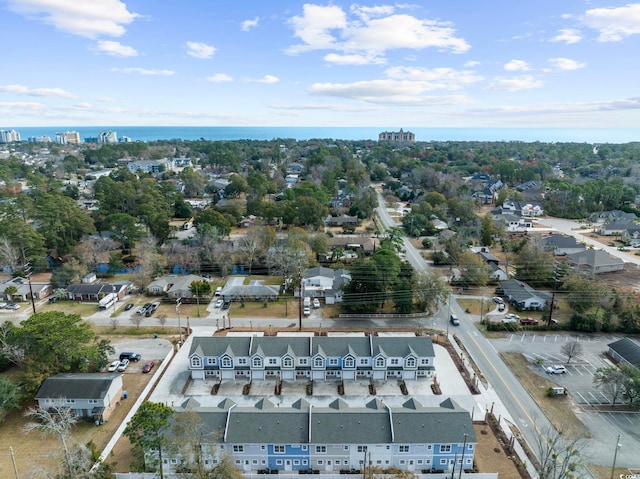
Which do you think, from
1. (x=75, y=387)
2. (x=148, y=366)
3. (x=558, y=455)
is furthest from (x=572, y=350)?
(x=75, y=387)

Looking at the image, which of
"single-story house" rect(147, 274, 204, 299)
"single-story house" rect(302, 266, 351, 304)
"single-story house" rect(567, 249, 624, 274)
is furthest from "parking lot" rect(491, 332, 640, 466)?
"single-story house" rect(147, 274, 204, 299)

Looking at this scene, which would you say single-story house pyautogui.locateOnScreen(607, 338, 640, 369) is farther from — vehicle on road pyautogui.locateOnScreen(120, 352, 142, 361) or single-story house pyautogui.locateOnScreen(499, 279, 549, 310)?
vehicle on road pyautogui.locateOnScreen(120, 352, 142, 361)

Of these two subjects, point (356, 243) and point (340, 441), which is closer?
point (340, 441)

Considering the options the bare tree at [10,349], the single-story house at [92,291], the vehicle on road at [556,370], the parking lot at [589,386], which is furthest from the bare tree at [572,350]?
the single-story house at [92,291]

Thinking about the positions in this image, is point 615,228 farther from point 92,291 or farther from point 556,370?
point 92,291

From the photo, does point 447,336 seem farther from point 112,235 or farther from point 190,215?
point 190,215

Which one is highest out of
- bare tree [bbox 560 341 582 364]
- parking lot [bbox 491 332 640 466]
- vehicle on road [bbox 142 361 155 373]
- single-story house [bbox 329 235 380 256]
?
single-story house [bbox 329 235 380 256]
